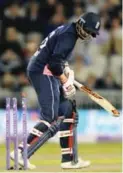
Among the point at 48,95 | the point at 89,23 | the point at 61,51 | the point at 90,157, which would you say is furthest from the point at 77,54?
the point at 61,51

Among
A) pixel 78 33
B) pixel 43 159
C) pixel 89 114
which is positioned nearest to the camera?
pixel 78 33

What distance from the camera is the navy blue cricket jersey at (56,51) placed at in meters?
8.37

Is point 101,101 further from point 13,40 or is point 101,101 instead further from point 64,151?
point 13,40

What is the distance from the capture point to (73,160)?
28.8 feet

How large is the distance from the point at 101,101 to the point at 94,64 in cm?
562

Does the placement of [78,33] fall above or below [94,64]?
above

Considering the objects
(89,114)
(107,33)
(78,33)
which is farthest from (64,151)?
(107,33)

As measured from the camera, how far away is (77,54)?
47.2 ft

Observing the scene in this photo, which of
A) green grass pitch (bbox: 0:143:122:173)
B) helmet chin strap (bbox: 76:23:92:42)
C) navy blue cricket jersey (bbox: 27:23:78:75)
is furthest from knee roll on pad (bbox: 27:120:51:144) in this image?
helmet chin strap (bbox: 76:23:92:42)

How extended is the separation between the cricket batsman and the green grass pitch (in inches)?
9.7

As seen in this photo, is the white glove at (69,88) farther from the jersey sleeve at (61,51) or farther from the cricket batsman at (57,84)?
the jersey sleeve at (61,51)

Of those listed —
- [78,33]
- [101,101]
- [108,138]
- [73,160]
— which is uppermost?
[78,33]

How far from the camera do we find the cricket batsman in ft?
27.7

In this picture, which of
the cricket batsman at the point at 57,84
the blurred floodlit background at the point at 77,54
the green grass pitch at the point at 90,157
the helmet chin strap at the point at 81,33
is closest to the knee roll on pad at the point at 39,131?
the cricket batsman at the point at 57,84
